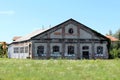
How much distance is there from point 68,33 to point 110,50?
30.2 ft

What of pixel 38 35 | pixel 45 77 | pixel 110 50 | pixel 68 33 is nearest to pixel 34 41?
pixel 38 35

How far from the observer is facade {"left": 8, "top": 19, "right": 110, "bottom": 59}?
56125 mm

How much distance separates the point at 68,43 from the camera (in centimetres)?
5766

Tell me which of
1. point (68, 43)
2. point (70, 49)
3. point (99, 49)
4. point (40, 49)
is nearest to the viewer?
point (40, 49)

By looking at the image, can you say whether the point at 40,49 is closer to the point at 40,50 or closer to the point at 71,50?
the point at 40,50

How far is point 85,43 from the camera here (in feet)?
192

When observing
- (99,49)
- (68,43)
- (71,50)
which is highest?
(68,43)

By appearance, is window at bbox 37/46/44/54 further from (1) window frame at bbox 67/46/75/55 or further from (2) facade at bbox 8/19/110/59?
(1) window frame at bbox 67/46/75/55

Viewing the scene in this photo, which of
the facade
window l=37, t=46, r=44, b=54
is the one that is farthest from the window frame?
window l=37, t=46, r=44, b=54

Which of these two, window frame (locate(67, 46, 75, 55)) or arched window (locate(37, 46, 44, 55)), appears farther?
window frame (locate(67, 46, 75, 55))

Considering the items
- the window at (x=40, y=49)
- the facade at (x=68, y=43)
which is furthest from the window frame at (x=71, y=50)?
the window at (x=40, y=49)

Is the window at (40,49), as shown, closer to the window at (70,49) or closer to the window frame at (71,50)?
the window frame at (71,50)

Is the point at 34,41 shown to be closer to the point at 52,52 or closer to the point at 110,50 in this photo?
the point at 52,52

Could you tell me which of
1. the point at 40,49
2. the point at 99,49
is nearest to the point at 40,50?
the point at 40,49
